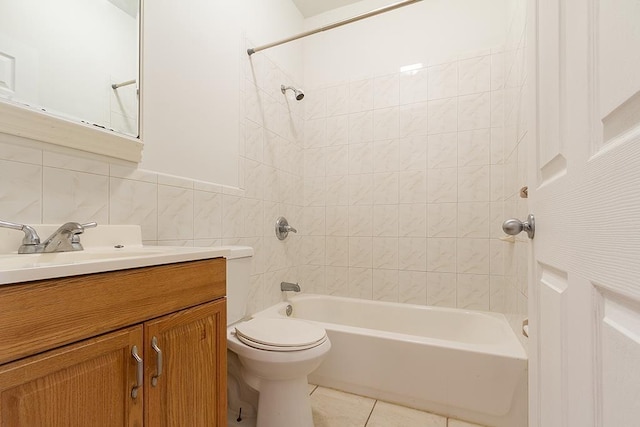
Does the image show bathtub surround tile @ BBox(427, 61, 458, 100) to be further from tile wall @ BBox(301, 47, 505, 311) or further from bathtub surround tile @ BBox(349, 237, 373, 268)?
bathtub surround tile @ BBox(349, 237, 373, 268)

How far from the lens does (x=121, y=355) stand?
2.23 feet

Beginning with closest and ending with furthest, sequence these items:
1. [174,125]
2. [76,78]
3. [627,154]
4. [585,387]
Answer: [627,154] → [585,387] → [76,78] → [174,125]

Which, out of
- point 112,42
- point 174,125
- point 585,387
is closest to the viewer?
point 585,387

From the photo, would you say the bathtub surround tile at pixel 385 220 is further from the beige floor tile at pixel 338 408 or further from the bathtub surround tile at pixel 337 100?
the beige floor tile at pixel 338 408

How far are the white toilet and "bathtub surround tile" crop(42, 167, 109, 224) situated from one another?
57 cm

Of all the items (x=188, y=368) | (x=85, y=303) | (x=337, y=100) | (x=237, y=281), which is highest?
(x=337, y=100)

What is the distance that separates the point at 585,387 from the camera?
16.1 inches

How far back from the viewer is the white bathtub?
137 centimetres

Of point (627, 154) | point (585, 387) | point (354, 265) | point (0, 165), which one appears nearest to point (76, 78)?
point (0, 165)

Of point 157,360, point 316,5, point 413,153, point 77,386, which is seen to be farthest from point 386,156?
point 77,386

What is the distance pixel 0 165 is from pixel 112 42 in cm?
61

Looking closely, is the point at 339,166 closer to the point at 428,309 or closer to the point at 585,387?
the point at 428,309

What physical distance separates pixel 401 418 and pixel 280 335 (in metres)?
0.76

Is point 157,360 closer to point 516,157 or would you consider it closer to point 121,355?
point 121,355
